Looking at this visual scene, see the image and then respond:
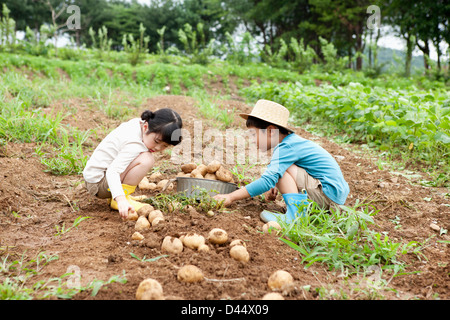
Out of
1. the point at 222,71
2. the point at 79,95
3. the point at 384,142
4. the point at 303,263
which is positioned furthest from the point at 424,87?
the point at 303,263

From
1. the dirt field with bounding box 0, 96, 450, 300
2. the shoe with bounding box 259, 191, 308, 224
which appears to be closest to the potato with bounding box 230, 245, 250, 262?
the dirt field with bounding box 0, 96, 450, 300

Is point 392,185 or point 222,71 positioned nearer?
point 392,185

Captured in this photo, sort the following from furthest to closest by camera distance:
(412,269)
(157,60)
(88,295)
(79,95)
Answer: (157,60) < (79,95) < (412,269) < (88,295)

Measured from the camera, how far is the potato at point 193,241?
164cm

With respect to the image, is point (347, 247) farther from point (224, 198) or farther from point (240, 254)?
point (224, 198)

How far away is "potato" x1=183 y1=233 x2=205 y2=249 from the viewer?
1.64 m

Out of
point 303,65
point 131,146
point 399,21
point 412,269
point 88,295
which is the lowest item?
point 412,269

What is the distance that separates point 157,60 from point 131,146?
9.80m

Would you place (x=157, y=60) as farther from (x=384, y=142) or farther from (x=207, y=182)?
(x=207, y=182)

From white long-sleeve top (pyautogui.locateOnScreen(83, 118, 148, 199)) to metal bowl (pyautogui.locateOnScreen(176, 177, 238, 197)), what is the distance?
34 cm

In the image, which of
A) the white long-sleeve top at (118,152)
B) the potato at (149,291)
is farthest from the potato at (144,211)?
the potato at (149,291)

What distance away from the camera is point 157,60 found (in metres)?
11.2

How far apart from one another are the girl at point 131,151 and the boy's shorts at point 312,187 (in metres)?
0.81

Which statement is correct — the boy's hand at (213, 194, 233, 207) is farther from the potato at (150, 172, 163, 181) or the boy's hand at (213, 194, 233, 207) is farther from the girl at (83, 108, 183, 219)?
the potato at (150, 172, 163, 181)
